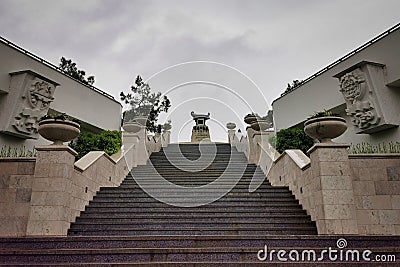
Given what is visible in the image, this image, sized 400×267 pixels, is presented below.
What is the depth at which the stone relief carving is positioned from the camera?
11234 millimetres

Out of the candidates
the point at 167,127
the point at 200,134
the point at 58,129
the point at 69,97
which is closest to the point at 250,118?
the point at 69,97

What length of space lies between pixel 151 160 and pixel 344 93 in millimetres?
7834

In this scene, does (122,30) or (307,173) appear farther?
(122,30)

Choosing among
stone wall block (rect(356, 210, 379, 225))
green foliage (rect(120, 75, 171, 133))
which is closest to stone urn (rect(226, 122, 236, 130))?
green foliage (rect(120, 75, 171, 133))

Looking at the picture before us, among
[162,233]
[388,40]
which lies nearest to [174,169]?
[162,233]

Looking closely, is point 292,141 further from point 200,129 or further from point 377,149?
point 200,129

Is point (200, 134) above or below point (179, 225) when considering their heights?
above

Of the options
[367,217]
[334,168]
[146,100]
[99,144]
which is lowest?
[367,217]

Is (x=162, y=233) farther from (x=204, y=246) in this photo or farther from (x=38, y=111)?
(x=38, y=111)

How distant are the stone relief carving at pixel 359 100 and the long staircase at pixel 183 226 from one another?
13.7ft

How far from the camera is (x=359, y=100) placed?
38.1 ft

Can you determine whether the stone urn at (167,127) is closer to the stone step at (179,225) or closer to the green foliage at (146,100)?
the green foliage at (146,100)

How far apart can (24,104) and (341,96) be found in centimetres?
1210

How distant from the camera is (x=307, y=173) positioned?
707 cm
